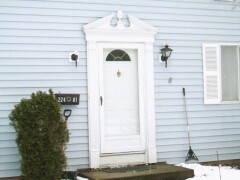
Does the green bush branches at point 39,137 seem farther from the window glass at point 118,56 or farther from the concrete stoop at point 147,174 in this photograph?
the window glass at point 118,56

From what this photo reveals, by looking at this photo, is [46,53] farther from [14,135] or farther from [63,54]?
[14,135]

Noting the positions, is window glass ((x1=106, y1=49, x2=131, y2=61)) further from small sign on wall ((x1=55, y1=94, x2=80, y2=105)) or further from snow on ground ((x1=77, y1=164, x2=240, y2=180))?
snow on ground ((x1=77, y1=164, x2=240, y2=180))

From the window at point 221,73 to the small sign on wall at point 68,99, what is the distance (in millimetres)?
2770

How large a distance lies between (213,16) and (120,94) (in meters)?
2.63

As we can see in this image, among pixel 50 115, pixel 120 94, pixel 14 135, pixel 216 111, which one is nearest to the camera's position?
pixel 50 115

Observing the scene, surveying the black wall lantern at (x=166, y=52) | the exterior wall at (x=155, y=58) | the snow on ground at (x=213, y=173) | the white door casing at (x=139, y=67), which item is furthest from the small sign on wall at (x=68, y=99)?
the snow on ground at (x=213, y=173)

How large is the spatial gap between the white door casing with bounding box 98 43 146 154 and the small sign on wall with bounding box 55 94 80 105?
537 mm

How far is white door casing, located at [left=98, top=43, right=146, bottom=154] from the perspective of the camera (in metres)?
7.83

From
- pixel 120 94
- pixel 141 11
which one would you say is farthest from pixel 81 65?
pixel 141 11

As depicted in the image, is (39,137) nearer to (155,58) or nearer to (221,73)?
(155,58)

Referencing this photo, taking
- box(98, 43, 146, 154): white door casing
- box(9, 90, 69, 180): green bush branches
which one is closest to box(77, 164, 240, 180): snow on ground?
box(9, 90, 69, 180): green bush branches

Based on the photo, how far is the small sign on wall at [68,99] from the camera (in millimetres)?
7309

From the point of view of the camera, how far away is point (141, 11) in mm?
8062

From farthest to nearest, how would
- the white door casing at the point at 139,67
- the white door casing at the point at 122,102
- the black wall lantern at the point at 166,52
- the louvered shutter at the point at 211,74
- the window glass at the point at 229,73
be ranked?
the window glass at the point at 229,73, the louvered shutter at the point at 211,74, the black wall lantern at the point at 166,52, the white door casing at the point at 122,102, the white door casing at the point at 139,67
